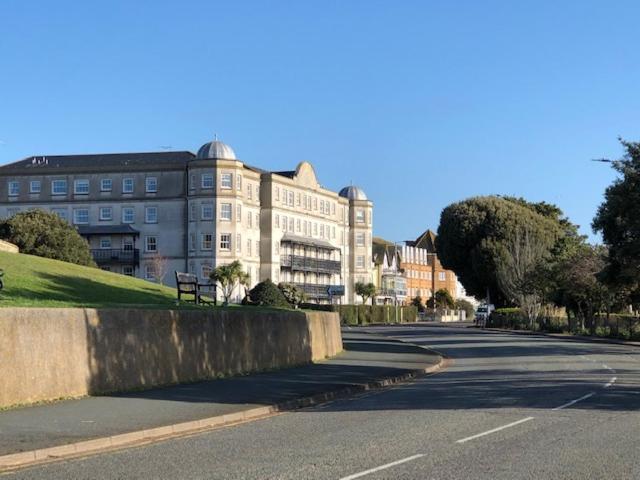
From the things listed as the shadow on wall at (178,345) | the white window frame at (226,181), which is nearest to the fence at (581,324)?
the white window frame at (226,181)

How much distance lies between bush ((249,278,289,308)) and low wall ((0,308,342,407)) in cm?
1524

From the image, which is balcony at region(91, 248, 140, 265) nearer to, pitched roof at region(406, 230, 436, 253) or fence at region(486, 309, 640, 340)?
fence at region(486, 309, 640, 340)

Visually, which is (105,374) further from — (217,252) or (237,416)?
(217,252)

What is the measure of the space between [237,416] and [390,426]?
3.12 metres

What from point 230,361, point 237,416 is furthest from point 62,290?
point 237,416

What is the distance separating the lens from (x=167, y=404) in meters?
16.9

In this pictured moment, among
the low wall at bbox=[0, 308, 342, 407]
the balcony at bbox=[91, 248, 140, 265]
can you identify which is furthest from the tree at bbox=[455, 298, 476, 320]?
the low wall at bbox=[0, 308, 342, 407]

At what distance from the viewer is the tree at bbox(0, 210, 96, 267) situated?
47.8m

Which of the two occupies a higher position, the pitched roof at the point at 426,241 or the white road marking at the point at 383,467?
the pitched roof at the point at 426,241

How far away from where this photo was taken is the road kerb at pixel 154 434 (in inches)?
436

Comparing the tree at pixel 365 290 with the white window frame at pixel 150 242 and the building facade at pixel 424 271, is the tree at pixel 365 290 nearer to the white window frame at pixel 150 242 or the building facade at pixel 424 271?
the white window frame at pixel 150 242

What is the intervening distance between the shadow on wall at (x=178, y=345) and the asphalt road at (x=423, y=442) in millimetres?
4260

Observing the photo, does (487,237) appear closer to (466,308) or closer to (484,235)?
(484,235)

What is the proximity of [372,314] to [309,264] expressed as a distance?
959 cm
